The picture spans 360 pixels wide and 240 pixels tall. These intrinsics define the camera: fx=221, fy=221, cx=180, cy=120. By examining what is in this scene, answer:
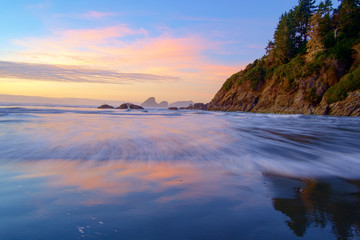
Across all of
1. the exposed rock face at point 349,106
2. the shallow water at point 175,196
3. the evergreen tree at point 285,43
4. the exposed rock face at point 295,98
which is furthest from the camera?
the evergreen tree at point 285,43

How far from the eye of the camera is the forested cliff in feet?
75.1

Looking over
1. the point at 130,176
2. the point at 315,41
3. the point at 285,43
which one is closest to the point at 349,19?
the point at 315,41

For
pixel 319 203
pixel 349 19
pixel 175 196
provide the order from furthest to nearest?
1. pixel 349 19
2. pixel 175 196
3. pixel 319 203

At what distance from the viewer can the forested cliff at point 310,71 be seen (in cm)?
2289

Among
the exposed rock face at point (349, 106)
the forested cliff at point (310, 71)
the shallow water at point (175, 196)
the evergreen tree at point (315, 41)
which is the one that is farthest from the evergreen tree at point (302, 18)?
the shallow water at point (175, 196)

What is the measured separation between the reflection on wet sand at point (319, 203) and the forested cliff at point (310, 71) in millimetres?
21075

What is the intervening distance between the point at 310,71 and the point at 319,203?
103 feet

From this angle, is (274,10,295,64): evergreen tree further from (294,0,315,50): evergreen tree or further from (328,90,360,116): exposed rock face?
(328,90,360,116): exposed rock face

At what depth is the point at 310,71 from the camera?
1132 inches

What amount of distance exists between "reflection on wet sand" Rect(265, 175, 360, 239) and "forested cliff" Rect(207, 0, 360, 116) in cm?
2108

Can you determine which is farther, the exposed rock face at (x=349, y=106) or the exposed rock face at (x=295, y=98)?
the exposed rock face at (x=295, y=98)

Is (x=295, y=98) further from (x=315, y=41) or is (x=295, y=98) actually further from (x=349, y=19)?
(x=349, y=19)

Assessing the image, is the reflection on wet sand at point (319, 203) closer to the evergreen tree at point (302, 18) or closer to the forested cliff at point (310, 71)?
the forested cliff at point (310, 71)

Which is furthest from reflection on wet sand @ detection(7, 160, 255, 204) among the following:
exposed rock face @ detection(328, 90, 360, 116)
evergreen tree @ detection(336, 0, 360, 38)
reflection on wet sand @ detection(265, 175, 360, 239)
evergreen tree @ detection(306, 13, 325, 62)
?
evergreen tree @ detection(336, 0, 360, 38)
